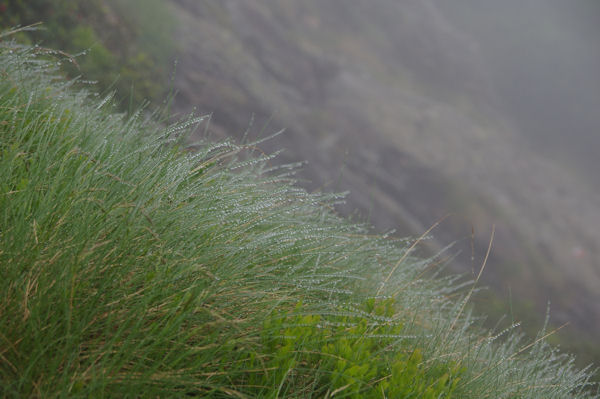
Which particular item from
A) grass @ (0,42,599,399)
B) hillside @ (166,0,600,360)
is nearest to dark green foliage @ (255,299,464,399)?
grass @ (0,42,599,399)

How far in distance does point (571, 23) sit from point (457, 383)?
155 feet

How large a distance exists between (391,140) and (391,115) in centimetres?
183

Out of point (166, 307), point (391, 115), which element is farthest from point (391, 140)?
point (166, 307)

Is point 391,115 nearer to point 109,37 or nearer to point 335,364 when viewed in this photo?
point 109,37

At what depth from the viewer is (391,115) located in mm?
19594

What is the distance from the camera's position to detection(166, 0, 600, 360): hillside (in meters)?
13.5

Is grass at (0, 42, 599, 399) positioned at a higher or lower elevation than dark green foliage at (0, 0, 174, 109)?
higher

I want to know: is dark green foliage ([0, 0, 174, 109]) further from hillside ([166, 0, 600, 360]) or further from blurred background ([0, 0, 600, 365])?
hillside ([166, 0, 600, 360])

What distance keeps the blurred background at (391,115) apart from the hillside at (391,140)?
0.07 meters

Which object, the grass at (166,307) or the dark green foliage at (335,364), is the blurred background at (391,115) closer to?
the grass at (166,307)

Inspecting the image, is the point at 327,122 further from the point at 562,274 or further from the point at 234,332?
the point at 234,332

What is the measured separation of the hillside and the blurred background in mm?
74

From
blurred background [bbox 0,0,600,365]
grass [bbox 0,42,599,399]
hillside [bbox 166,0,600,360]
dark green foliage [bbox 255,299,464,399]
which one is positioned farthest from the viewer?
hillside [bbox 166,0,600,360]

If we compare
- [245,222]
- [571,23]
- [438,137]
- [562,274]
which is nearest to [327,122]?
[438,137]
